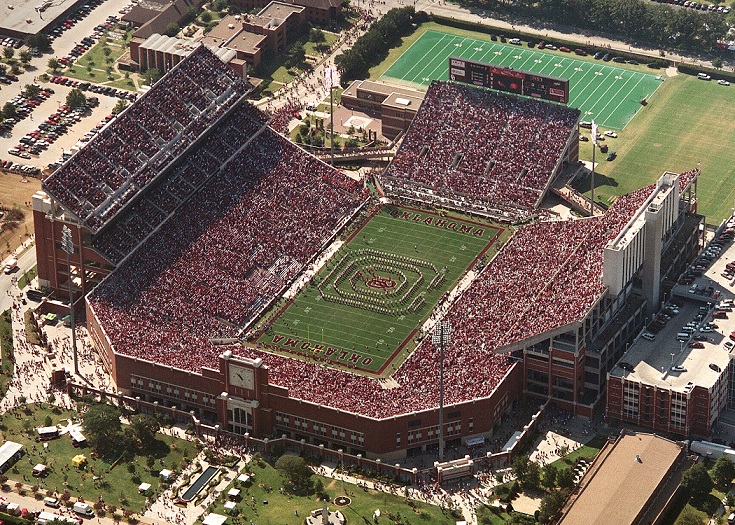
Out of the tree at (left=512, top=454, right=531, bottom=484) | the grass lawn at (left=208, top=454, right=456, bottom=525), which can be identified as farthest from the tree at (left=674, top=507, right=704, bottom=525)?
the grass lawn at (left=208, top=454, right=456, bottom=525)

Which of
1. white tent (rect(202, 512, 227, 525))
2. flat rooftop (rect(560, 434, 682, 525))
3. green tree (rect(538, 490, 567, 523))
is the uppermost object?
flat rooftop (rect(560, 434, 682, 525))

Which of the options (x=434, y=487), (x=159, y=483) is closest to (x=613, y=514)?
(x=434, y=487)

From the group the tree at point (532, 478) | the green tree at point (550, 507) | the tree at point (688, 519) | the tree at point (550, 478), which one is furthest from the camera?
the tree at point (550, 478)

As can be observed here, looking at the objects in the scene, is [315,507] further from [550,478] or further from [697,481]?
[697,481]

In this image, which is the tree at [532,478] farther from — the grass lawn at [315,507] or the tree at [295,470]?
the tree at [295,470]

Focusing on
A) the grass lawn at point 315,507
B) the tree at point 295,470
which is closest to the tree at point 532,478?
the grass lawn at point 315,507

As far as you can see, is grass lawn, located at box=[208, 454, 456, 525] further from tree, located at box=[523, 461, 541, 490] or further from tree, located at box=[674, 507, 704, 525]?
tree, located at box=[674, 507, 704, 525]
